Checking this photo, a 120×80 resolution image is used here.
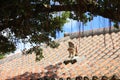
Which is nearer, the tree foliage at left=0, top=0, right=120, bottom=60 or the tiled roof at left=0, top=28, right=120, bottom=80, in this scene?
the tree foliage at left=0, top=0, right=120, bottom=60

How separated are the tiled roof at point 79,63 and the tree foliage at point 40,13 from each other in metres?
2.00

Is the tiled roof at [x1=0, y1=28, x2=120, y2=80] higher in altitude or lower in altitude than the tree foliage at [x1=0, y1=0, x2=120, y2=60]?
lower

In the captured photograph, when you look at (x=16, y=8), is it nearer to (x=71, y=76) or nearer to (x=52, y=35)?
(x=52, y=35)

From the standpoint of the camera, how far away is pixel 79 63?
11.2 m

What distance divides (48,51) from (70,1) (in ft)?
23.8

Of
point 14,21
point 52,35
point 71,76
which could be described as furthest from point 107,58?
point 14,21

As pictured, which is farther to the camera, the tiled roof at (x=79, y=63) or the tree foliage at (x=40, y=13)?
the tiled roof at (x=79, y=63)

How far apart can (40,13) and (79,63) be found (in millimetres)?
3950

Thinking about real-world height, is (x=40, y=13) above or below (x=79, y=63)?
above

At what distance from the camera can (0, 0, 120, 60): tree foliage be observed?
6.62m

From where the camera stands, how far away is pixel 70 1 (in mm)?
6844

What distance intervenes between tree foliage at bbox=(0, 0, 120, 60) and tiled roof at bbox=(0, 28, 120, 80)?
200 centimetres

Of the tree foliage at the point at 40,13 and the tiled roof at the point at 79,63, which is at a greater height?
the tree foliage at the point at 40,13

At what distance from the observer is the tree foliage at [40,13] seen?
21.7 ft
